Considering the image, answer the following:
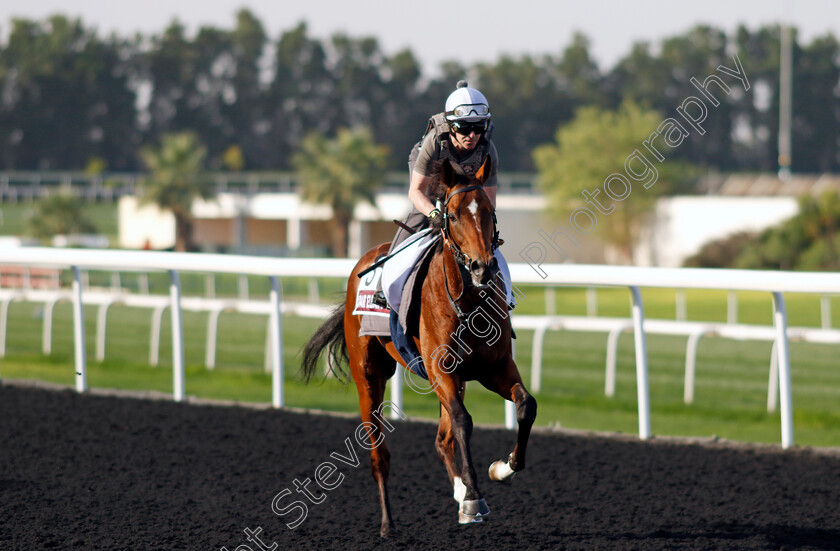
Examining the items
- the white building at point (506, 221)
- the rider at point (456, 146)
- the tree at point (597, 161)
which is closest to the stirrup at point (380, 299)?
the rider at point (456, 146)

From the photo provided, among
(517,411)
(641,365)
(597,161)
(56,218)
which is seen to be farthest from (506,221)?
(517,411)

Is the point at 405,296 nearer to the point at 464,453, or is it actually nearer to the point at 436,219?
the point at 436,219

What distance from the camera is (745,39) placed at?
8212 centimetres

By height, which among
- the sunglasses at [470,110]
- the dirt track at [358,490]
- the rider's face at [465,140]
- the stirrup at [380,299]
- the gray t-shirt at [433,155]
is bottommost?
the dirt track at [358,490]

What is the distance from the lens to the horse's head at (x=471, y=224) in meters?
3.52

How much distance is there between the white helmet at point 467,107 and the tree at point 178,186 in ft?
144

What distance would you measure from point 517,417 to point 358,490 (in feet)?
4.89

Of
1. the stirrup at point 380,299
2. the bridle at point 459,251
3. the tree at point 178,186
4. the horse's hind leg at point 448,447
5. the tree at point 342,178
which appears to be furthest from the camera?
the tree at point 178,186

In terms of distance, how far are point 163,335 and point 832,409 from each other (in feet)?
34.1

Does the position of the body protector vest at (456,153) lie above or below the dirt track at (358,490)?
above

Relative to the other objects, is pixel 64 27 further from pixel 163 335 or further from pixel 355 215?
pixel 163 335

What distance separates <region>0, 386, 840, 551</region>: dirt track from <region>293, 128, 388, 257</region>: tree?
3879cm

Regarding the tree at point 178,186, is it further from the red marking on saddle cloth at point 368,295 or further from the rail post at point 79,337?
the red marking on saddle cloth at point 368,295

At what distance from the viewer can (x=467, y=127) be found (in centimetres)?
396
